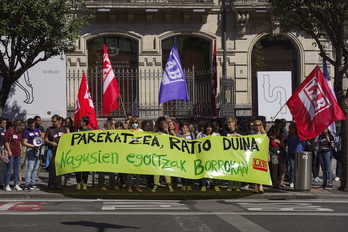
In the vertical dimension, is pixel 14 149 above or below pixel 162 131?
below

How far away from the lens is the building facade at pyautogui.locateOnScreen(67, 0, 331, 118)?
2562cm

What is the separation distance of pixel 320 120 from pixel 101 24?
13.0 metres

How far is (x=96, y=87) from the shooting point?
939 inches

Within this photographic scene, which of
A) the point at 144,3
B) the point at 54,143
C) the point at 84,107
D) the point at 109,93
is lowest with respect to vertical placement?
the point at 54,143

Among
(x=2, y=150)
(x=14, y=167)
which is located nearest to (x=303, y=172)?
(x=14, y=167)

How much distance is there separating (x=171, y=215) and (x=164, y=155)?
3241 millimetres

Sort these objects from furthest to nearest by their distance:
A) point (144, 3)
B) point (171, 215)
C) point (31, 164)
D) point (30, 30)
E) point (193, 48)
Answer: point (193, 48), point (144, 3), point (30, 30), point (31, 164), point (171, 215)

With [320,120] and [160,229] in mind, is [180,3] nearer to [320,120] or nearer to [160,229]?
[320,120]

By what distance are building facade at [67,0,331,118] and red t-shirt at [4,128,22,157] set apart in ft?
31.6

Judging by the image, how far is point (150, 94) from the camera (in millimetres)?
25859

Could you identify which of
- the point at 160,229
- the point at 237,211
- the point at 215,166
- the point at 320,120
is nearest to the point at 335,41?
the point at 320,120

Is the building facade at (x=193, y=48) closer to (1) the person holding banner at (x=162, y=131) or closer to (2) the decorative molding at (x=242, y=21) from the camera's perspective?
(2) the decorative molding at (x=242, y=21)

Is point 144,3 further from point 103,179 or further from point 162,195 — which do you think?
point 162,195

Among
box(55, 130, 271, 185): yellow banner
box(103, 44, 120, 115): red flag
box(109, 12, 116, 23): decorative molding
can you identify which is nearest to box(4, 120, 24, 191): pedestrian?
box(55, 130, 271, 185): yellow banner
